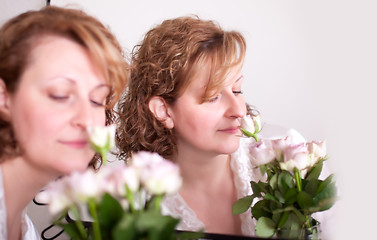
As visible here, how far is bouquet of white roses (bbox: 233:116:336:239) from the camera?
0.70 meters

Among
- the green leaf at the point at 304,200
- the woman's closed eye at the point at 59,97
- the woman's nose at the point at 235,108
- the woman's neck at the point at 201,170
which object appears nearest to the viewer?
the woman's closed eye at the point at 59,97

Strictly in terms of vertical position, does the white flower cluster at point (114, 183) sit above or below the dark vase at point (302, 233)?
above

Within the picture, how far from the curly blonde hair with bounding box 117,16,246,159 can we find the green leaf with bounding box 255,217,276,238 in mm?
274

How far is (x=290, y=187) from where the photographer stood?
2.38 ft

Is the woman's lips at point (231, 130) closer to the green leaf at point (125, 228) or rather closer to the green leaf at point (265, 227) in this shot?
the green leaf at point (265, 227)

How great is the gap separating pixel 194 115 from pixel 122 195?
42 centimetres

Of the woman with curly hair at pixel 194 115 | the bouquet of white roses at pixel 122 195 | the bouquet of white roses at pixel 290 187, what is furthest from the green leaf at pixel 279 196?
the bouquet of white roses at pixel 122 195

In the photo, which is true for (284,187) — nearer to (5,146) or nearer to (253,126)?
(253,126)

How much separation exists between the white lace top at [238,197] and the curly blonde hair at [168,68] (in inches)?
4.9

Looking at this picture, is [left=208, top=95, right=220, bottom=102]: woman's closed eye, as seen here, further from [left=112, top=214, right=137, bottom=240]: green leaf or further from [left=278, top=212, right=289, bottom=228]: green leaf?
[left=112, top=214, right=137, bottom=240]: green leaf

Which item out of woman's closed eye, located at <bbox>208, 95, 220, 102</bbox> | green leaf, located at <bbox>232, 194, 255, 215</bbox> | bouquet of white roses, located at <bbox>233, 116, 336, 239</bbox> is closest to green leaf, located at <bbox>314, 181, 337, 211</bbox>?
bouquet of white roses, located at <bbox>233, 116, 336, 239</bbox>

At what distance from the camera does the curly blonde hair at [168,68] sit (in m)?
0.89

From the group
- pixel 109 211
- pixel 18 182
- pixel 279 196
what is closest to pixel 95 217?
pixel 109 211

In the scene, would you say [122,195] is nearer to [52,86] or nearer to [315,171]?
[52,86]
